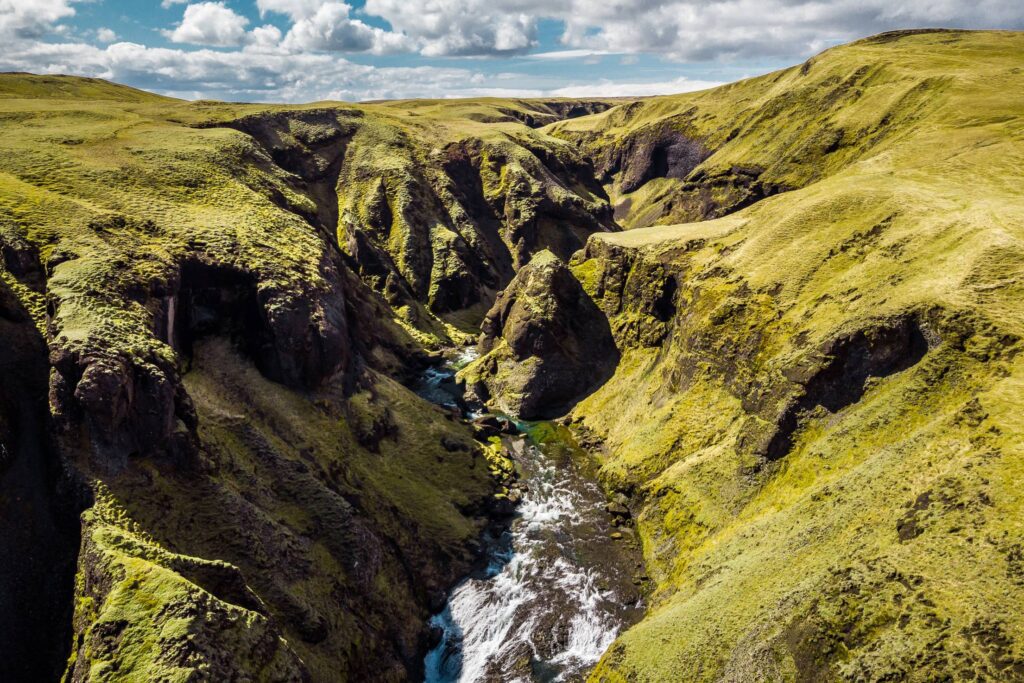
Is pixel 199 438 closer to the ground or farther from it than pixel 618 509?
farther from it

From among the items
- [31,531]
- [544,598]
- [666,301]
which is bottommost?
[544,598]

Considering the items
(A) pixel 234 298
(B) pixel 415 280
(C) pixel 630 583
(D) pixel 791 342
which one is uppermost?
(A) pixel 234 298

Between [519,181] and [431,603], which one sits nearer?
[431,603]

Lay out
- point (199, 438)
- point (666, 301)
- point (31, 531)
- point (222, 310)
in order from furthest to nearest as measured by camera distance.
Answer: point (666, 301), point (222, 310), point (199, 438), point (31, 531)

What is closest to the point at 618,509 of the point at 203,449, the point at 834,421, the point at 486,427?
the point at 834,421

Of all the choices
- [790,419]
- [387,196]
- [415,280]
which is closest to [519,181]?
[387,196]

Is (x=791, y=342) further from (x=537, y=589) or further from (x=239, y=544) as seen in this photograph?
(x=239, y=544)

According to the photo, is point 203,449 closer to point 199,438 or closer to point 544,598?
point 199,438
